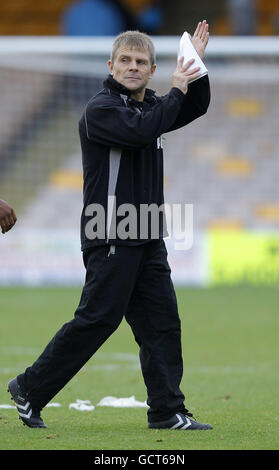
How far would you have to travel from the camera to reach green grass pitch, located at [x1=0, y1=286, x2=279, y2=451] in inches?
220

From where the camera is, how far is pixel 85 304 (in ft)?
19.1

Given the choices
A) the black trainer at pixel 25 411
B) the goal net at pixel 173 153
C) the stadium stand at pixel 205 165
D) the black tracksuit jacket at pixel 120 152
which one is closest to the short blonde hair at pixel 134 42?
the black tracksuit jacket at pixel 120 152

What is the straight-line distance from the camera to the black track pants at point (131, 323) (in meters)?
5.79

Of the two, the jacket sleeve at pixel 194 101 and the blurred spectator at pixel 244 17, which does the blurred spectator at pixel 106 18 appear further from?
the jacket sleeve at pixel 194 101

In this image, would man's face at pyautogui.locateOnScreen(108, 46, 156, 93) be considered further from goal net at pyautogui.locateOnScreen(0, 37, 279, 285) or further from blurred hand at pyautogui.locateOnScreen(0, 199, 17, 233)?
goal net at pyautogui.locateOnScreen(0, 37, 279, 285)

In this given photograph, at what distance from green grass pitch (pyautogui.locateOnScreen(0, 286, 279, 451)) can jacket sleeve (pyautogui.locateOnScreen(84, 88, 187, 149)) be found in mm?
1632

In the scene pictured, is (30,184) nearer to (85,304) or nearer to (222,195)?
(222,195)

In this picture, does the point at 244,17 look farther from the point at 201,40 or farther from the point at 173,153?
the point at 201,40

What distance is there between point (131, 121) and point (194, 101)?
1.84 ft

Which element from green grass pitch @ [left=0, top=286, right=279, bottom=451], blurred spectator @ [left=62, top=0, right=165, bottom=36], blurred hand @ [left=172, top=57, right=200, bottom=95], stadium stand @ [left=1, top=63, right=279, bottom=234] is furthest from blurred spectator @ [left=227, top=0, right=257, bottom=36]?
blurred hand @ [left=172, top=57, right=200, bottom=95]

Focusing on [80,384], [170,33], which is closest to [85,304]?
[80,384]

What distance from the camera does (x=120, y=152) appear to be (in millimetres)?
5859

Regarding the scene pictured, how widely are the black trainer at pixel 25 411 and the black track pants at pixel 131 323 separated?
0.04m
